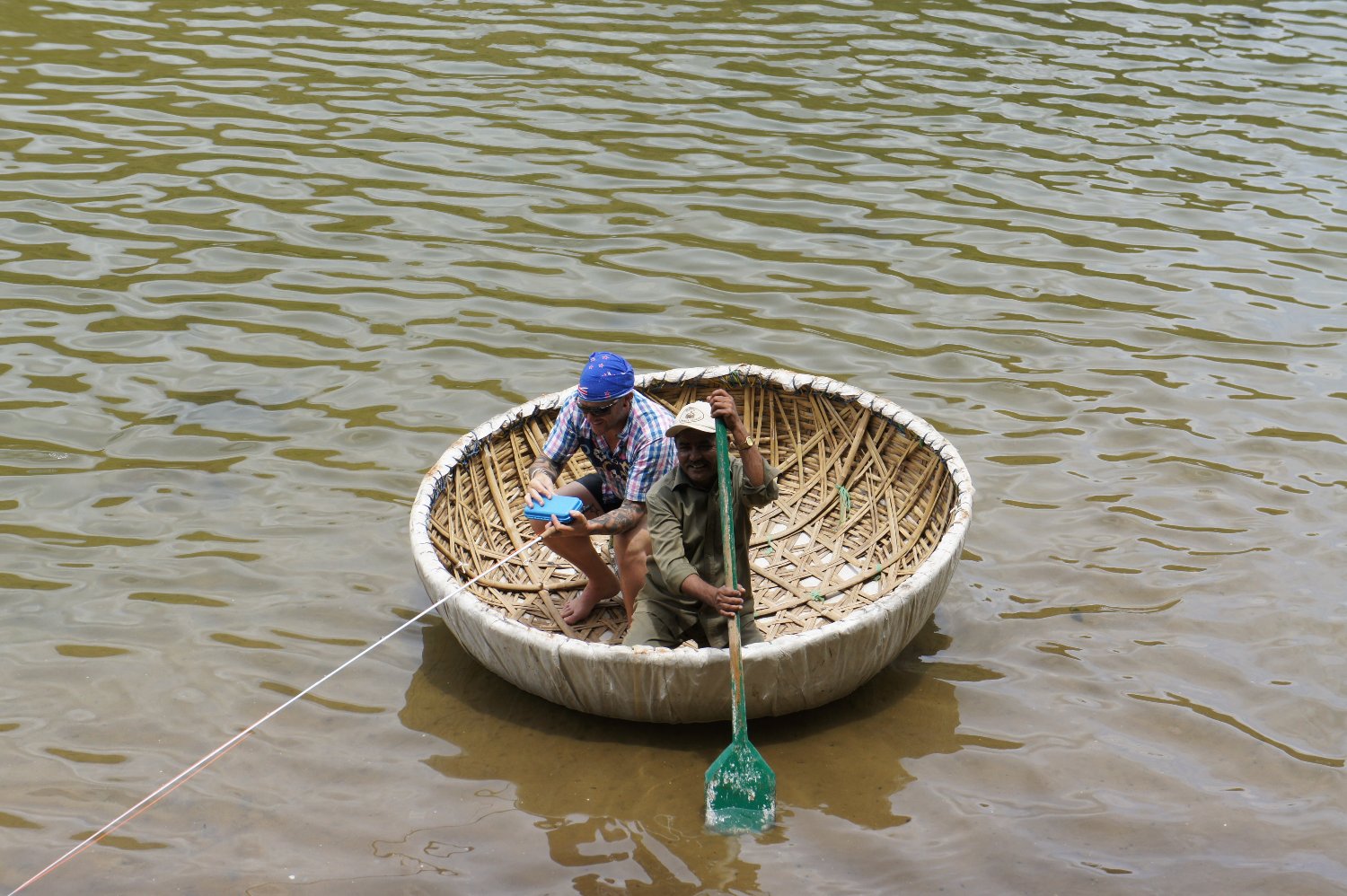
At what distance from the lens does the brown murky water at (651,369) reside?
12.9 feet

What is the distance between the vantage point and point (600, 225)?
25.6 feet

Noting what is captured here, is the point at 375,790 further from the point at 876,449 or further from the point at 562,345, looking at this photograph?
the point at 562,345

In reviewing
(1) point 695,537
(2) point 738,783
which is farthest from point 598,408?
(2) point 738,783

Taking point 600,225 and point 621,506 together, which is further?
point 600,225

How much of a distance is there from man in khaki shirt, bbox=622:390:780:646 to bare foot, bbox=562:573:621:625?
40 centimetres

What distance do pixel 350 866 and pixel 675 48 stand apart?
25.9 ft

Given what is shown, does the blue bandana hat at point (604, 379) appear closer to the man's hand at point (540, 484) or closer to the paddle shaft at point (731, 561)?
the man's hand at point (540, 484)

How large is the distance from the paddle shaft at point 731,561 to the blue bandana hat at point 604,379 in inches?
19.0

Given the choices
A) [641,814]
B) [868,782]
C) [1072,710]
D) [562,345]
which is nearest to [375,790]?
[641,814]

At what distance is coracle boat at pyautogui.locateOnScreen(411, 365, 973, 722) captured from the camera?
394 cm

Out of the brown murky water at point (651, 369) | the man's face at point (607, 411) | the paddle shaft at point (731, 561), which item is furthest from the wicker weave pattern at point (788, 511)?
the paddle shaft at point (731, 561)

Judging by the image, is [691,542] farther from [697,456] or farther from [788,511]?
[788,511]

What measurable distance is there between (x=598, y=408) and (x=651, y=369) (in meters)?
1.97

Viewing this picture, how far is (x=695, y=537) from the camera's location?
14.2 feet
